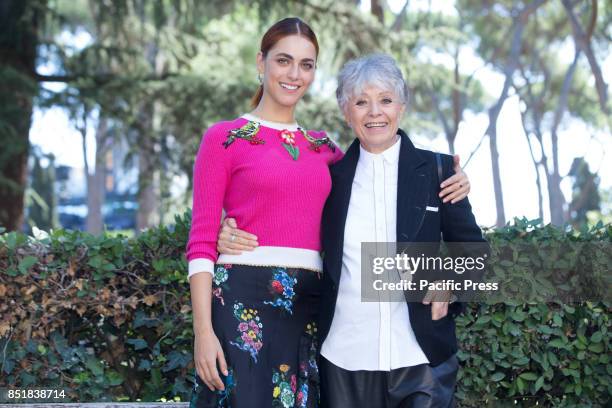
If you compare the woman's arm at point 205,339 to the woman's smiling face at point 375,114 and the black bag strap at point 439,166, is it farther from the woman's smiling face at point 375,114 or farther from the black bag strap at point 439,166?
the black bag strap at point 439,166

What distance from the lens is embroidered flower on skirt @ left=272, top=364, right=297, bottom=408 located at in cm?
257

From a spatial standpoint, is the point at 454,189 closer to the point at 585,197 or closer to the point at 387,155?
the point at 387,155

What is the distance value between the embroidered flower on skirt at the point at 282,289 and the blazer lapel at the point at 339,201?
16cm

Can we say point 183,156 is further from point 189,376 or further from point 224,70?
point 189,376

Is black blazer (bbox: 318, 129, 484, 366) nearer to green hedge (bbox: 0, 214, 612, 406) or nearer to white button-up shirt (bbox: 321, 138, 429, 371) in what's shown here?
white button-up shirt (bbox: 321, 138, 429, 371)

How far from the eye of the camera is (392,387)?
2510 millimetres

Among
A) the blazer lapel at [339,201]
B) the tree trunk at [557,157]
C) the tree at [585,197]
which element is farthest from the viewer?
the tree at [585,197]

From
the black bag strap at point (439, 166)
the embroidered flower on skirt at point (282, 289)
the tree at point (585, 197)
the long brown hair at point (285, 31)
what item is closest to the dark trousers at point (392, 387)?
the embroidered flower on skirt at point (282, 289)

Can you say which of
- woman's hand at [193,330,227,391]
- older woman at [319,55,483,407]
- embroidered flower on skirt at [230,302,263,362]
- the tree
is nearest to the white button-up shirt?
older woman at [319,55,483,407]

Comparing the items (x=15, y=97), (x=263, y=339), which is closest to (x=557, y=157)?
(x=15, y=97)

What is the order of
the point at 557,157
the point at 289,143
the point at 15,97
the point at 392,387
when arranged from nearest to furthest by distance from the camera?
the point at 392,387, the point at 289,143, the point at 15,97, the point at 557,157

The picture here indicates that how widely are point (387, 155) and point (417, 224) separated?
30cm

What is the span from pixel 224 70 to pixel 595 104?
760 inches

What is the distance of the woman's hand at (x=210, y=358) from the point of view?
8.27ft
